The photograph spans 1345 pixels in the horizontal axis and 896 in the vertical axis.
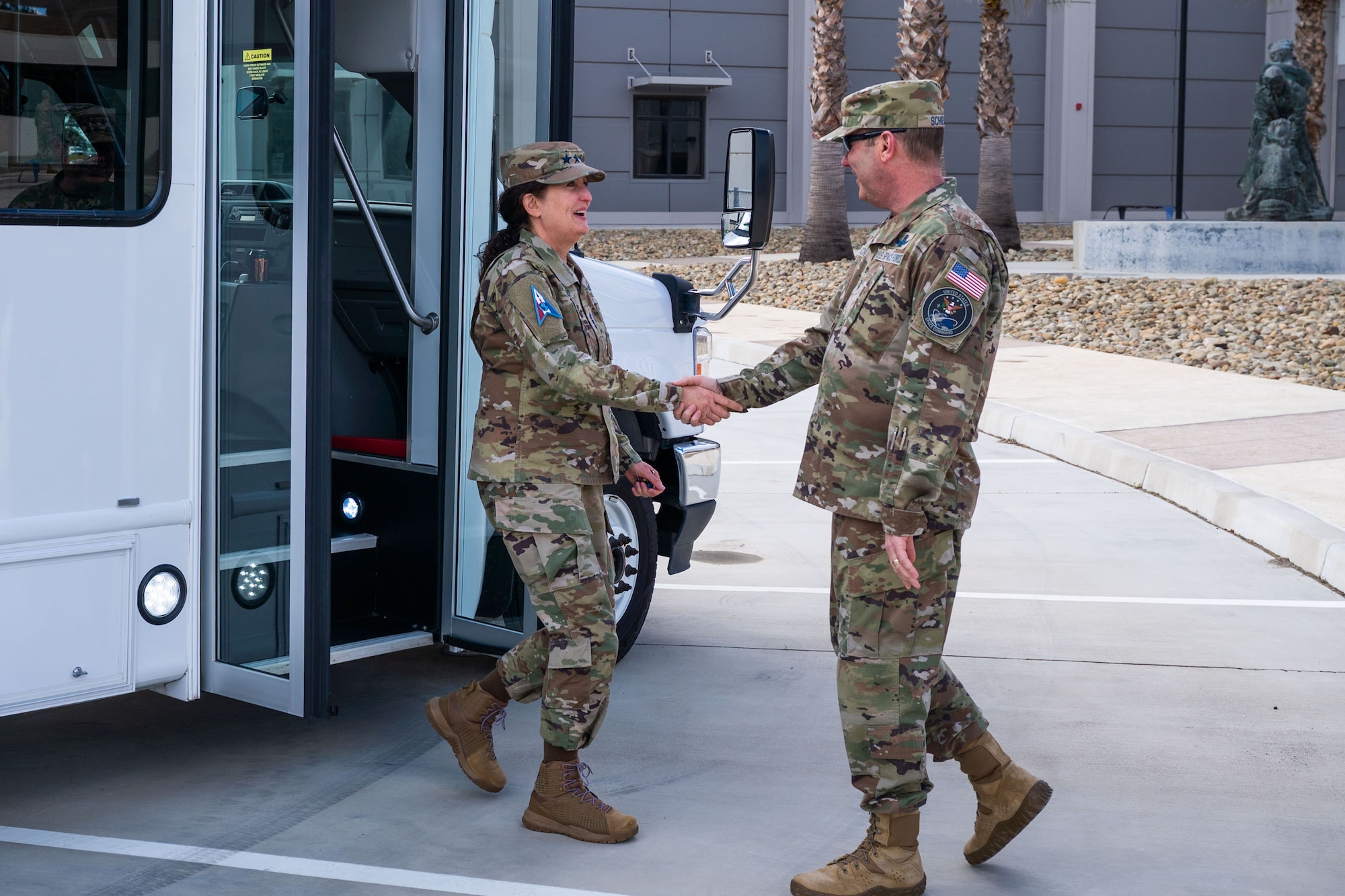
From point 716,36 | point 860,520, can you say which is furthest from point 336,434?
point 716,36

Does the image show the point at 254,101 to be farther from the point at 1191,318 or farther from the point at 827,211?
the point at 827,211

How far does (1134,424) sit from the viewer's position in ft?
35.9

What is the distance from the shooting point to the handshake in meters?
4.19

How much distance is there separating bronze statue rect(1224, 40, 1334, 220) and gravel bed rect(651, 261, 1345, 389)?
3321 mm

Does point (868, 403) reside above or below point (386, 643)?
above

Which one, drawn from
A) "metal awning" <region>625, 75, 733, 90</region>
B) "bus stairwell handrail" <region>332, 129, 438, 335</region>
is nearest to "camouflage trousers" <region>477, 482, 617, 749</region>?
"bus stairwell handrail" <region>332, 129, 438, 335</region>

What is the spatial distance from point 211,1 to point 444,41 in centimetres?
105

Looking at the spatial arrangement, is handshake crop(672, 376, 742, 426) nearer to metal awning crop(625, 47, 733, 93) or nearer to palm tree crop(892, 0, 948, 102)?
palm tree crop(892, 0, 948, 102)

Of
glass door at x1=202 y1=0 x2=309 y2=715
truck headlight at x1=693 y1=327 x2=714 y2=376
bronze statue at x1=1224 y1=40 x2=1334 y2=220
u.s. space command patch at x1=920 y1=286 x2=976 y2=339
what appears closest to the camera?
u.s. space command patch at x1=920 y1=286 x2=976 y2=339

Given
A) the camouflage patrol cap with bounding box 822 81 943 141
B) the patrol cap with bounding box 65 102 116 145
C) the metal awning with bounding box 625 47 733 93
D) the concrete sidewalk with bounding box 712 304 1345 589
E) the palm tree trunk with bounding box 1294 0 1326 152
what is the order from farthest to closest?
the metal awning with bounding box 625 47 733 93
the palm tree trunk with bounding box 1294 0 1326 152
the concrete sidewalk with bounding box 712 304 1345 589
the patrol cap with bounding box 65 102 116 145
the camouflage patrol cap with bounding box 822 81 943 141

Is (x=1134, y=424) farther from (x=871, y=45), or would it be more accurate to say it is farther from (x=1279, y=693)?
(x=871, y=45)

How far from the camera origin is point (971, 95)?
42.5m

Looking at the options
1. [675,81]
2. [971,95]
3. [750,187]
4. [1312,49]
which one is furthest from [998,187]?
[750,187]

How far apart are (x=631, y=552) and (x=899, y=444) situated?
224 centimetres
